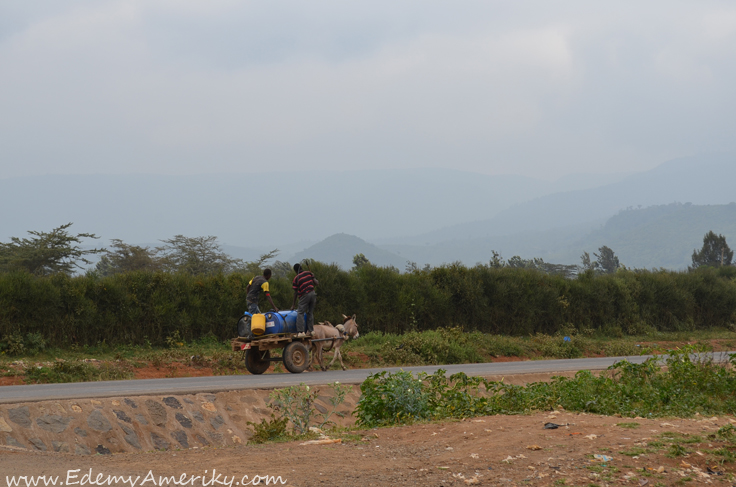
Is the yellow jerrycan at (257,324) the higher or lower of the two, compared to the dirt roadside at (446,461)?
higher

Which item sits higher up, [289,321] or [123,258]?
[123,258]

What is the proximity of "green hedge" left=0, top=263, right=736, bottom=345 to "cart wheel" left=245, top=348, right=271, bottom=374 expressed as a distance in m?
7.40

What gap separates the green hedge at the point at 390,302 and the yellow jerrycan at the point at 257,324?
29.0 feet

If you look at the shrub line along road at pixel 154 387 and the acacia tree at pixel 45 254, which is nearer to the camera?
the shrub line along road at pixel 154 387

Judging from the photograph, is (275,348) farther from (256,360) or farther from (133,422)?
(133,422)

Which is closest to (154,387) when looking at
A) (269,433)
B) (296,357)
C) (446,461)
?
(296,357)

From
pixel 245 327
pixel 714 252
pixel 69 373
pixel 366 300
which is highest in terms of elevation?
pixel 714 252

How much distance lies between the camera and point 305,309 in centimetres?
1484

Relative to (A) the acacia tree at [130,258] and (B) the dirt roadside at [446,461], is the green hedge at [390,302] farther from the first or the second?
(A) the acacia tree at [130,258]

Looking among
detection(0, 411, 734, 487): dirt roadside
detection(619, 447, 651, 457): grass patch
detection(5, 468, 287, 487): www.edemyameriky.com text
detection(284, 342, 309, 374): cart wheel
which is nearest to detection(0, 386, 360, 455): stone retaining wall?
detection(0, 411, 734, 487): dirt roadside

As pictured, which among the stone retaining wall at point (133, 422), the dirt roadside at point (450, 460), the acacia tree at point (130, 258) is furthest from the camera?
the acacia tree at point (130, 258)

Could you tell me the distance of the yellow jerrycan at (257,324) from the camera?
14297mm

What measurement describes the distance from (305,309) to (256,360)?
85.8 inches

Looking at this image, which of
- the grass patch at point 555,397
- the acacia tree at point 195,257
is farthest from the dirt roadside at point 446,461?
the acacia tree at point 195,257
